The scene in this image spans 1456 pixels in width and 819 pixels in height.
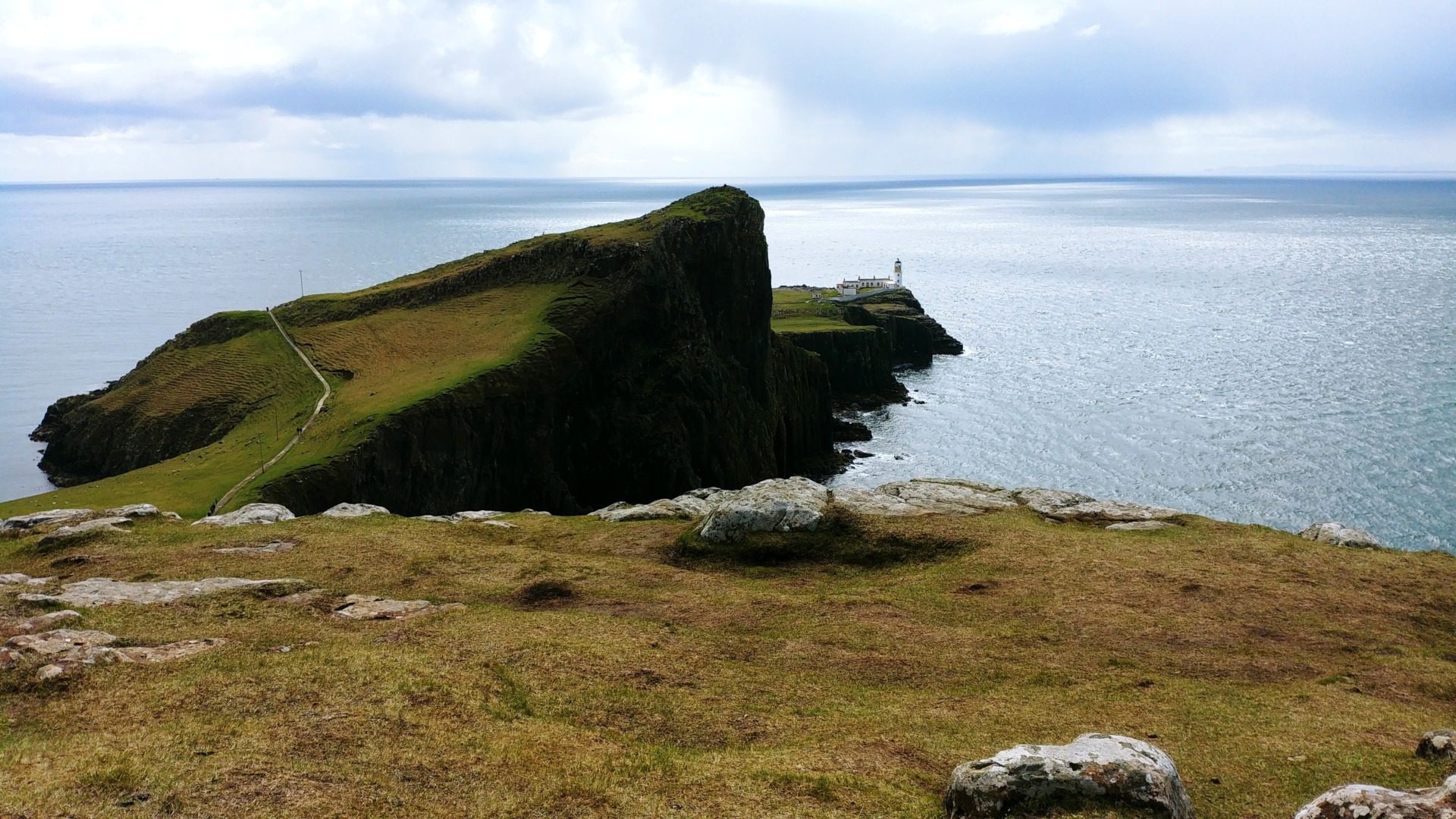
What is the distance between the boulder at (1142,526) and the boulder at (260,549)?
3471 centimetres

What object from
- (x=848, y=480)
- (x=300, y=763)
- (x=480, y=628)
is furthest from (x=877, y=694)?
(x=848, y=480)

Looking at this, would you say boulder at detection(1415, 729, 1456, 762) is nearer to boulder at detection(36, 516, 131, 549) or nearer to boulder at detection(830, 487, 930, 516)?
boulder at detection(830, 487, 930, 516)

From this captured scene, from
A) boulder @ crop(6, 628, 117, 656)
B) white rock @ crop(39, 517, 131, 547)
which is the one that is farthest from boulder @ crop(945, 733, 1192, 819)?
white rock @ crop(39, 517, 131, 547)

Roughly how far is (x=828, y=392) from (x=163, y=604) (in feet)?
359

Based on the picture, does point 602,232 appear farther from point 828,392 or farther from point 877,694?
point 877,694

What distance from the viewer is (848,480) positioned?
109 meters

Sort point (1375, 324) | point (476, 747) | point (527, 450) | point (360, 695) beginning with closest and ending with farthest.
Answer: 1. point (476, 747)
2. point (360, 695)
3. point (527, 450)
4. point (1375, 324)

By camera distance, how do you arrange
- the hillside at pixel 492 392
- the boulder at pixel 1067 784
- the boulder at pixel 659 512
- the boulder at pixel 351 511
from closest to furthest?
1. the boulder at pixel 1067 784
2. the boulder at pixel 351 511
3. the boulder at pixel 659 512
4. the hillside at pixel 492 392

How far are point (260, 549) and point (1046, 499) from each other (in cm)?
3504

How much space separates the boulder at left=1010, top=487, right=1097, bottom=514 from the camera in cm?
4562

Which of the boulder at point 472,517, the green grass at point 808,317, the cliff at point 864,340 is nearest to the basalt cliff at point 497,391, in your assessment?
the boulder at point 472,517

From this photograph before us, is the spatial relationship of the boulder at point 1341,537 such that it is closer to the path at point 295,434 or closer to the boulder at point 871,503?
the boulder at point 871,503

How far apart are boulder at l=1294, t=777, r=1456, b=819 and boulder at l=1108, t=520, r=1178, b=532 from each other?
26740 millimetres

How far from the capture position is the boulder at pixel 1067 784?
54.6 feet
